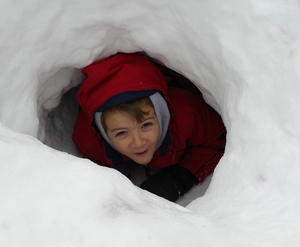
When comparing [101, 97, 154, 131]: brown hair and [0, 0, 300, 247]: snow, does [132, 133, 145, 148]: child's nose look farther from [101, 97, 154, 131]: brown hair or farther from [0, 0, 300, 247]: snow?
[0, 0, 300, 247]: snow

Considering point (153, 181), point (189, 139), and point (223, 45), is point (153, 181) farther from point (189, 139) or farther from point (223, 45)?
point (223, 45)

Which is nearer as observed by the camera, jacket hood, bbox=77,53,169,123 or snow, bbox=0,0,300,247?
snow, bbox=0,0,300,247

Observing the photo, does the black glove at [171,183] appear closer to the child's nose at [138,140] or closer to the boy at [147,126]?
the boy at [147,126]

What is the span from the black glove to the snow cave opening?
0.03 metres

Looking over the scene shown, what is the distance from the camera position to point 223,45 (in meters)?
1.29

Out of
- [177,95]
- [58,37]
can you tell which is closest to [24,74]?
[58,37]

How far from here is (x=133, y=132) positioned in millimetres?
1724

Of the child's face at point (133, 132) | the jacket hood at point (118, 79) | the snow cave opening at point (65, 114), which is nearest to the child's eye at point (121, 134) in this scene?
the child's face at point (133, 132)

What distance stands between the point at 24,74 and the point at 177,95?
74cm

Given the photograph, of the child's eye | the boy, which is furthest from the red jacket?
the child's eye

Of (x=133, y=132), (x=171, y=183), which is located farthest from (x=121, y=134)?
(x=171, y=183)

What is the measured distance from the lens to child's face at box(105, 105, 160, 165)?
172cm

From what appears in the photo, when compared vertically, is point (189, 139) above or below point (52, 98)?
below

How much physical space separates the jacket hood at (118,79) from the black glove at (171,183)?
36 centimetres
